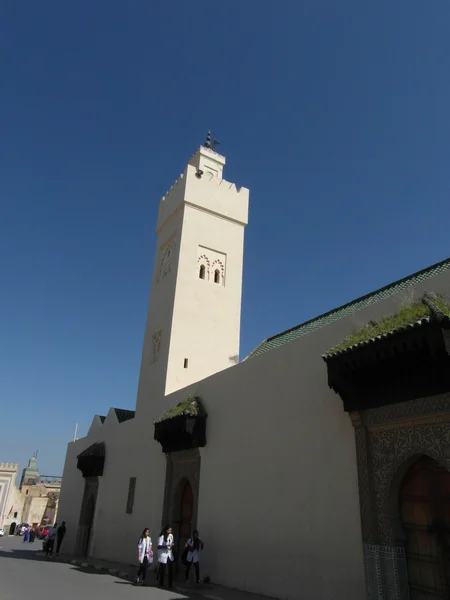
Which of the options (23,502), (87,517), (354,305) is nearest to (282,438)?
(354,305)

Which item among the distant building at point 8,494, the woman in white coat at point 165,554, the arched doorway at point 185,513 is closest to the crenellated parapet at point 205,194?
the arched doorway at point 185,513

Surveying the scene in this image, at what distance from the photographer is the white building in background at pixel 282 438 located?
5250 millimetres

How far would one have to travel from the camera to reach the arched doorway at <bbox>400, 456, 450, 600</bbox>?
16.3 ft

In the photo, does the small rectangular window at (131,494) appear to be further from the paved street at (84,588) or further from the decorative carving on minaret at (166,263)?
the decorative carving on minaret at (166,263)

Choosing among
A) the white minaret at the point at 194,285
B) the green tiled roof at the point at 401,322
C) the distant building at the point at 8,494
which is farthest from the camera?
the distant building at the point at 8,494

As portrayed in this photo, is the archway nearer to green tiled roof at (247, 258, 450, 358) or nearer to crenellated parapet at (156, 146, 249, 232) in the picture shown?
green tiled roof at (247, 258, 450, 358)

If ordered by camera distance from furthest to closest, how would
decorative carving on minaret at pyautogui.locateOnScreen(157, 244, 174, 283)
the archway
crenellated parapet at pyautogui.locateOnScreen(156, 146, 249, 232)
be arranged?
the archway < crenellated parapet at pyautogui.locateOnScreen(156, 146, 249, 232) < decorative carving on minaret at pyautogui.locateOnScreen(157, 244, 174, 283)

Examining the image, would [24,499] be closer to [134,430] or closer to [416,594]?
[134,430]

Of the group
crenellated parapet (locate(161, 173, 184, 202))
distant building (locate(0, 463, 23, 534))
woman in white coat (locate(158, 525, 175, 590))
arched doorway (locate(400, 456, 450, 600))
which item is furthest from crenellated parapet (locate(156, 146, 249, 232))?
distant building (locate(0, 463, 23, 534))

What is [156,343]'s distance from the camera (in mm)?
A: 13711

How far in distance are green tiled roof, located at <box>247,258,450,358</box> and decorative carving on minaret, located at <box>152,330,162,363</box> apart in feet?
11.0

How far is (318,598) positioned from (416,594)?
1423 millimetres

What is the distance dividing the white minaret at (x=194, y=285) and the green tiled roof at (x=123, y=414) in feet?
7.84

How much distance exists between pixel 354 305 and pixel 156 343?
659 centimetres
